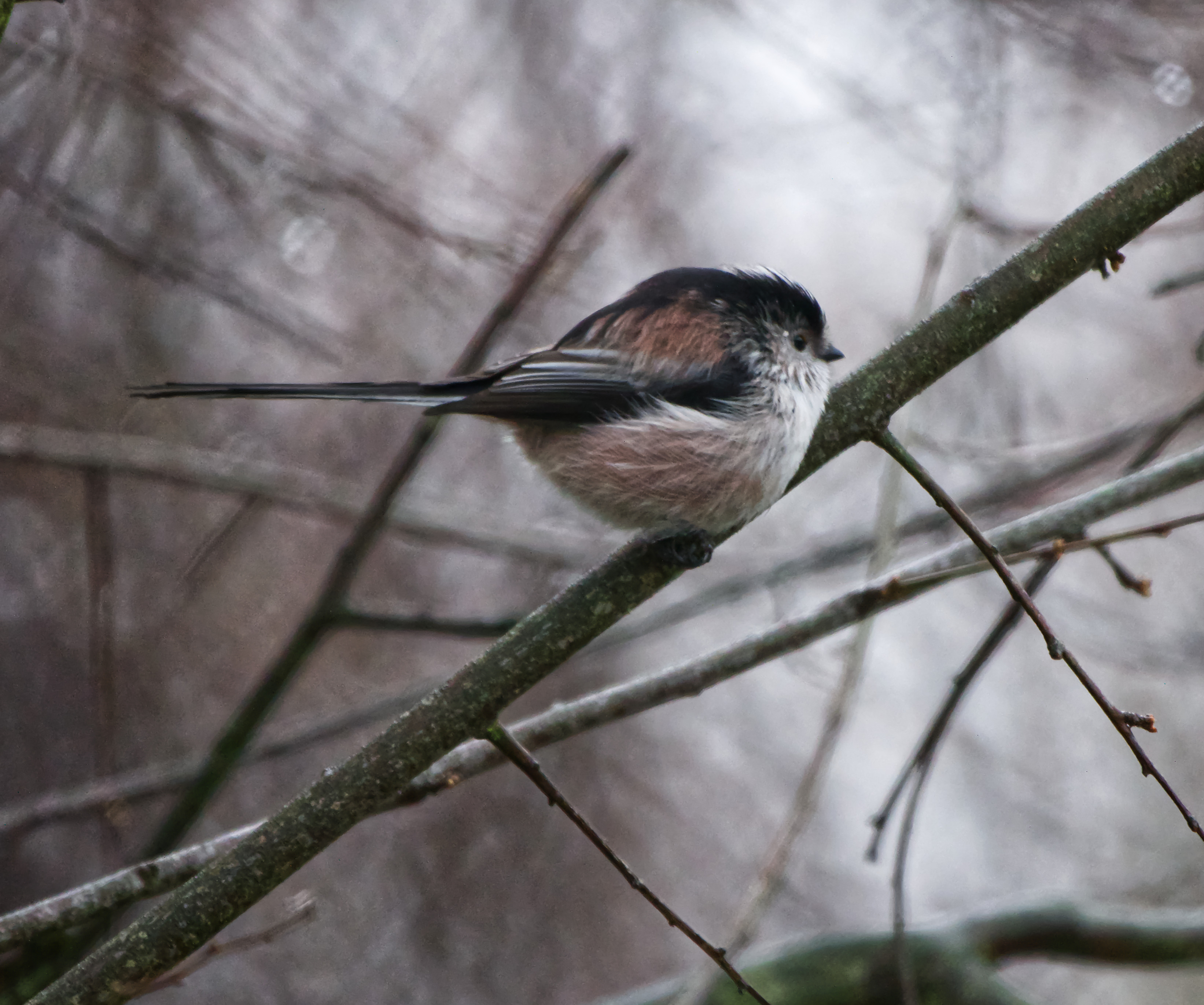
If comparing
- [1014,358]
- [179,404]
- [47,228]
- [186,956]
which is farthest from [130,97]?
[1014,358]

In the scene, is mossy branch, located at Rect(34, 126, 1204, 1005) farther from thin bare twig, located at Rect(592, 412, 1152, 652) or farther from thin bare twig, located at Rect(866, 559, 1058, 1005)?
thin bare twig, located at Rect(592, 412, 1152, 652)

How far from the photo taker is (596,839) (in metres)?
1.76

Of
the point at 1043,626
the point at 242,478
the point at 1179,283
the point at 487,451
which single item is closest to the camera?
the point at 1043,626

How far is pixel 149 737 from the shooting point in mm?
5480

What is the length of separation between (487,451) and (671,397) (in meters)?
4.02

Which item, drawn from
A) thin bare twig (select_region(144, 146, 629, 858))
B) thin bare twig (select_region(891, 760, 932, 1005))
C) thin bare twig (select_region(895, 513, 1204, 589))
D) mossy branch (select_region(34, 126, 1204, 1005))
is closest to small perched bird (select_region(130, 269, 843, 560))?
thin bare twig (select_region(144, 146, 629, 858))

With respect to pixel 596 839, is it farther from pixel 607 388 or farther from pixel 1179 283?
pixel 1179 283

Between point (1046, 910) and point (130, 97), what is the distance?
14.9 feet

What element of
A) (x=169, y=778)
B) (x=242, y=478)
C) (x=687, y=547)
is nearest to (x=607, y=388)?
(x=687, y=547)

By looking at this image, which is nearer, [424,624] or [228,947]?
[228,947]

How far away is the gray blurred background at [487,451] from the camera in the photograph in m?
4.21

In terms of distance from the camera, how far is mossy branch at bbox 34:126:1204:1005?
5.57 ft

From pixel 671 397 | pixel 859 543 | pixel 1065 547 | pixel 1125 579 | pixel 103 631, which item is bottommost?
pixel 103 631

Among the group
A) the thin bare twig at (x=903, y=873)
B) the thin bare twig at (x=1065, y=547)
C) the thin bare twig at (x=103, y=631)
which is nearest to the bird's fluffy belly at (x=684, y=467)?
the thin bare twig at (x=1065, y=547)
